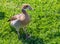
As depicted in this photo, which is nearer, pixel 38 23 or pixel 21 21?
pixel 21 21

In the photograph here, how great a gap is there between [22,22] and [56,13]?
1675mm

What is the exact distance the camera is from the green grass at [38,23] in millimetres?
7094

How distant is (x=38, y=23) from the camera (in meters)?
7.78

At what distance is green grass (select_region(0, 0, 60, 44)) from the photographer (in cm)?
709

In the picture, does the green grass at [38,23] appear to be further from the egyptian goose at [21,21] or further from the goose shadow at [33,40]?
the egyptian goose at [21,21]

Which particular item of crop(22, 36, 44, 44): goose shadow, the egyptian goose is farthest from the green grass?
the egyptian goose

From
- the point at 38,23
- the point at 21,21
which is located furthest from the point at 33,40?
the point at 38,23

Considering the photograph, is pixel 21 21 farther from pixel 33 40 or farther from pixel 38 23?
pixel 38 23

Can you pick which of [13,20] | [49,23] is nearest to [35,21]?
[49,23]

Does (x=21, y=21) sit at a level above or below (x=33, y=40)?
above

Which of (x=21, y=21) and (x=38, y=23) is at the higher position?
(x=21, y=21)

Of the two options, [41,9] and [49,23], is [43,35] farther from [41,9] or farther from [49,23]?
[41,9]

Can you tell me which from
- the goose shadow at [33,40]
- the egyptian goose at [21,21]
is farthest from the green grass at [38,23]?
the egyptian goose at [21,21]

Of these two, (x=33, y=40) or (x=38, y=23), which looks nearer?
(x=33, y=40)
